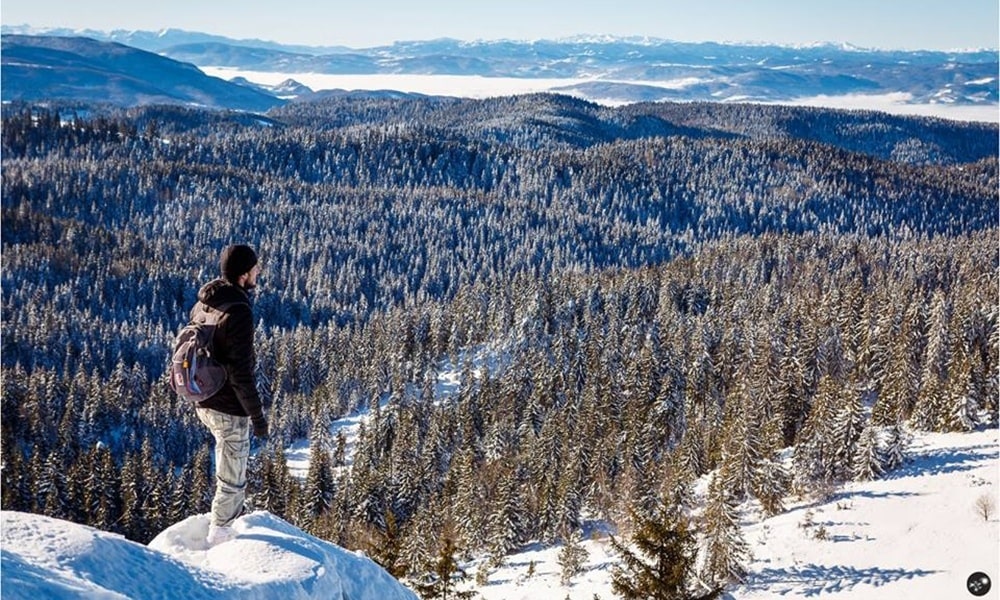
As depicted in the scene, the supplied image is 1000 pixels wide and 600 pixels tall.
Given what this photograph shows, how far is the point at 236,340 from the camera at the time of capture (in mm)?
10859

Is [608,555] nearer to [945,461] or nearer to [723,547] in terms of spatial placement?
[723,547]

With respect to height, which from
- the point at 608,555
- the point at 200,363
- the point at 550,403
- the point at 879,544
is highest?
the point at 200,363

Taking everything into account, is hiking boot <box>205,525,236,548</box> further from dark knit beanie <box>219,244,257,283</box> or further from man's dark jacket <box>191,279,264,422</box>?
dark knit beanie <box>219,244,257,283</box>

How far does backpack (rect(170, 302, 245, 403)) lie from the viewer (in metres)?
10.8

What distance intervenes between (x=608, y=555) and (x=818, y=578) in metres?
15.2

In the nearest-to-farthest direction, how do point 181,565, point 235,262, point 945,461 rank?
1. point 181,565
2. point 235,262
3. point 945,461

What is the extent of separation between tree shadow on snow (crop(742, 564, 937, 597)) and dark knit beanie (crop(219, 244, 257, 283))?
28762 millimetres

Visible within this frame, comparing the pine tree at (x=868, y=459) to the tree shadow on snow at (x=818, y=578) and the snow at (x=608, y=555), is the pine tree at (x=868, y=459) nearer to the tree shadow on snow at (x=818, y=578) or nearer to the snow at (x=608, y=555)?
the snow at (x=608, y=555)

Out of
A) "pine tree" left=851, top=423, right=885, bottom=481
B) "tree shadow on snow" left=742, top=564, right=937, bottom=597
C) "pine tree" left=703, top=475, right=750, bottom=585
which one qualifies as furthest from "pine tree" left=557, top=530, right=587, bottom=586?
"pine tree" left=851, top=423, right=885, bottom=481

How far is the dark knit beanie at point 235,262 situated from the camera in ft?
36.1

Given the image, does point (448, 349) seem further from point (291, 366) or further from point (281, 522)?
point (281, 522)

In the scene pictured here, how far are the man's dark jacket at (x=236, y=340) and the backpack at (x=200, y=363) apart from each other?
0.10m

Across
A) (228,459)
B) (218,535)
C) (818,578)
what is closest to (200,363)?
(228,459)

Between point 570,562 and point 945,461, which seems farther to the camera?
point 945,461
